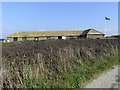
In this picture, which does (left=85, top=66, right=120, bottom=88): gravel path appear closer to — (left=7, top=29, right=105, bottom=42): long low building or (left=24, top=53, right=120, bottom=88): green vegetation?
(left=24, top=53, right=120, bottom=88): green vegetation

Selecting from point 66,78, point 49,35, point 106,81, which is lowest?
point 106,81

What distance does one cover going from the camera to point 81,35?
50.9m

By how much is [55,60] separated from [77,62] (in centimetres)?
128

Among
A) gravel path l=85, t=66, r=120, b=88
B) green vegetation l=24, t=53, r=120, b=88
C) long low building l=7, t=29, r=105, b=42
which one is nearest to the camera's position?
green vegetation l=24, t=53, r=120, b=88

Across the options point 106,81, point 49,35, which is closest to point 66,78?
point 106,81

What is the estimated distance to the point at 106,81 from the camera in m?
5.44

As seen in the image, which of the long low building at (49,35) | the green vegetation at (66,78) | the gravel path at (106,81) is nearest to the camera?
the green vegetation at (66,78)

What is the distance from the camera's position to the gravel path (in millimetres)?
5020

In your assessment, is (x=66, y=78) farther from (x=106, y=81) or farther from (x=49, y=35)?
(x=49, y=35)

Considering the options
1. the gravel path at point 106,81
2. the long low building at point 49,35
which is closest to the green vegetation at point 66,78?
the gravel path at point 106,81

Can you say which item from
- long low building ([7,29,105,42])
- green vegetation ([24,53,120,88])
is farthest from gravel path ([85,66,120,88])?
long low building ([7,29,105,42])

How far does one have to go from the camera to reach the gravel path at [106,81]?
5020mm

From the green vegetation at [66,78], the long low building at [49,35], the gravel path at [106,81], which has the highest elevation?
the long low building at [49,35]

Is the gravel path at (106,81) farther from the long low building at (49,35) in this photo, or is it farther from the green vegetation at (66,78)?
the long low building at (49,35)
